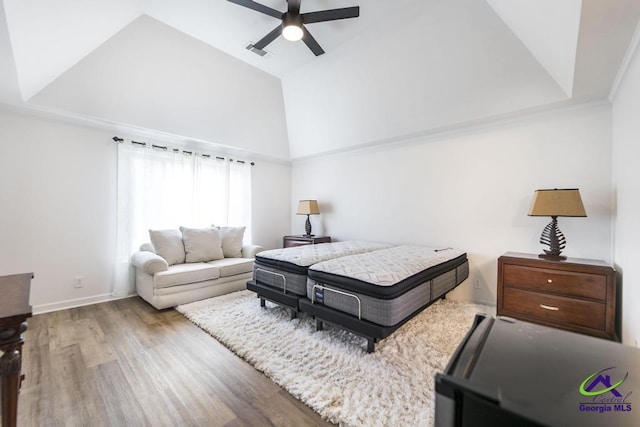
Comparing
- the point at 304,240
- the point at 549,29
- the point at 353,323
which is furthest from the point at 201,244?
the point at 549,29

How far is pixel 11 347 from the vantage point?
3.64 feet

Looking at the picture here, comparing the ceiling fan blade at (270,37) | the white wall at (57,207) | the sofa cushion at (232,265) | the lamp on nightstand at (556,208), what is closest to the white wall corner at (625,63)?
the lamp on nightstand at (556,208)

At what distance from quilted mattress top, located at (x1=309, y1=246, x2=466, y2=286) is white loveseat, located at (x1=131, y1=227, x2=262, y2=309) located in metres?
1.73

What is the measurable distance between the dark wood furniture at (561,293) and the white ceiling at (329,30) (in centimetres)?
167

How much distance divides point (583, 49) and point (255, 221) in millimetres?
4765

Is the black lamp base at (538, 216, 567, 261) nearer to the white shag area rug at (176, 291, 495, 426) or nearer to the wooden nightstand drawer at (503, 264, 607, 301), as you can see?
the wooden nightstand drawer at (503, 264, 607, 301)

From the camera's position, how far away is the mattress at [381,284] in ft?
6.79

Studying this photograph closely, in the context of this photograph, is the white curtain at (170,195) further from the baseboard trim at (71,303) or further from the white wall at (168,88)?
the white wall at (168,88)

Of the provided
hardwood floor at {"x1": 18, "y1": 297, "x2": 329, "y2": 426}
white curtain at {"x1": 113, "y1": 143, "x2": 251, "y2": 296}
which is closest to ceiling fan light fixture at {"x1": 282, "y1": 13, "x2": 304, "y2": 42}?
white curtain at {"x1": 113, "y1": 143, "x2": 251, "y2": 296}

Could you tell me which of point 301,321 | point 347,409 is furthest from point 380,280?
point 301,321

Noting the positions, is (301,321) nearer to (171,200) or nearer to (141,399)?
(141,399)

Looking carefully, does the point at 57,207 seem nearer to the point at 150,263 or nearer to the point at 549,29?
the point at 150,263

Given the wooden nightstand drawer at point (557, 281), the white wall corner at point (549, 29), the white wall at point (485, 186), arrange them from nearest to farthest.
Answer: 1. the white wall corner at point (549, 29)
2. the wooden nightstand drawer at point (557, 281)
3. the white wall at point (485, 186)

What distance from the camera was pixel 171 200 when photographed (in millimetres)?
4070
